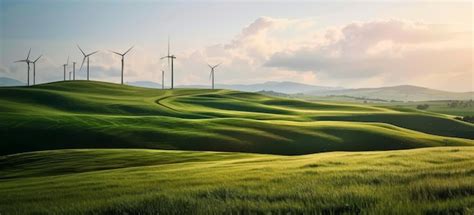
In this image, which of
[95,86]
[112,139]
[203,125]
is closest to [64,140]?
[112,139]

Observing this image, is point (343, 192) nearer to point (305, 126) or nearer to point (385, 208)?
point (385, 208)

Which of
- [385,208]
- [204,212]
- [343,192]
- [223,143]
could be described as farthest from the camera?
[223,143]

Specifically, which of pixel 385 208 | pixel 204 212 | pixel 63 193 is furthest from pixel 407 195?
pixel 63 193

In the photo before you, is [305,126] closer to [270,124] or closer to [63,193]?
[270,124]

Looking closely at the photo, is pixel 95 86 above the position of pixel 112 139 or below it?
above

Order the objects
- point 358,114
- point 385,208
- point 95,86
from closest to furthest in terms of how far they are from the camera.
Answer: point 385,208 → point 358,114 → point 95,86

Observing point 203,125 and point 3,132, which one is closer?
point 3,132
